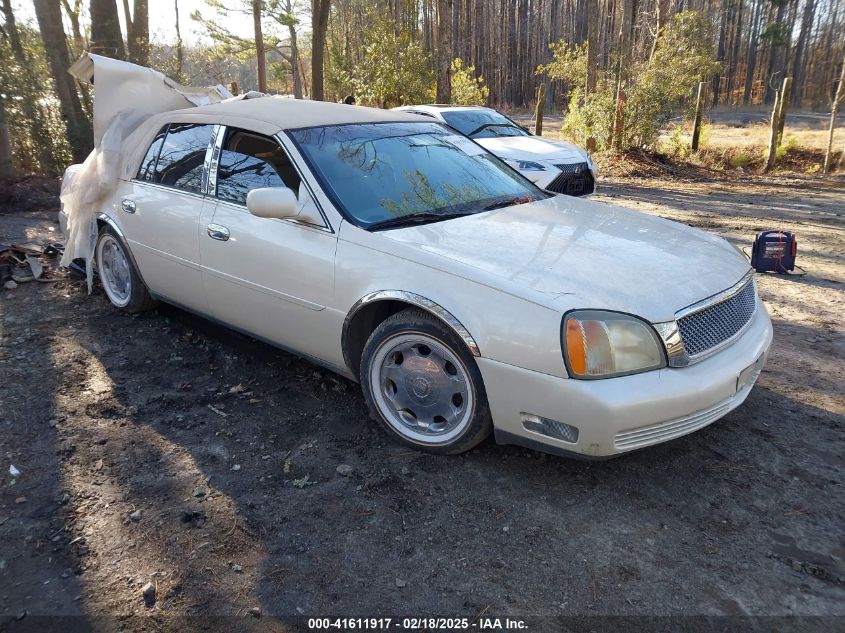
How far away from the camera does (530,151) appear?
9953mm

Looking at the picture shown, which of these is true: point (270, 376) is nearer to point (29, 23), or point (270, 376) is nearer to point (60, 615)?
point (60, 615)

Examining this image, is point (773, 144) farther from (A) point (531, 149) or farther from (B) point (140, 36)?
(B) point (140, 36)

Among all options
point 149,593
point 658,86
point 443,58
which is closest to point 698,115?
point 658,86

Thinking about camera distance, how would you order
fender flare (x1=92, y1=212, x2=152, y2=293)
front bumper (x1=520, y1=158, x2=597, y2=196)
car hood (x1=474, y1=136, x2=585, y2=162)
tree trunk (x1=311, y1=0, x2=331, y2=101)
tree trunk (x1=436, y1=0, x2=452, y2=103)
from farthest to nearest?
1. tree trunk (x1=436, y1=0, x2=452, y2=103)
2. tree trunk (x1=311, y1=0, x2=331, y2=101)
3. car hood (x1=474, y1=136, x2=585, y2=162)
4. front bumper (x1=520, y1=158, x2=597, y2=196)
5. fender flare (x1=92, y1=212, x2=152, y2=293)

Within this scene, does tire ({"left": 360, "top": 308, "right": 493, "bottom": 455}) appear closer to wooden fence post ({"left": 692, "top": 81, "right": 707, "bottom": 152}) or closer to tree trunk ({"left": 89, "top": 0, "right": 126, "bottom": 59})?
tree trunk ({"left": 89, "top": 0, "right": 126, "bottom": 59})

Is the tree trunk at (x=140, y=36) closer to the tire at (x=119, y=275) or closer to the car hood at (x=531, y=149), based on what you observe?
the car hood at (x=531, y=149)

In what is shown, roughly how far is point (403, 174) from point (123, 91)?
309 centimetres

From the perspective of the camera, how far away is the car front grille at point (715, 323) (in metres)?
2.88

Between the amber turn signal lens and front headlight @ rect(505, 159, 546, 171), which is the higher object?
front headlight @ rect(505, 159, 546, 171)

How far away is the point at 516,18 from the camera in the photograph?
1272 inches

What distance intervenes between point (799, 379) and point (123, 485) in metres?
3.87

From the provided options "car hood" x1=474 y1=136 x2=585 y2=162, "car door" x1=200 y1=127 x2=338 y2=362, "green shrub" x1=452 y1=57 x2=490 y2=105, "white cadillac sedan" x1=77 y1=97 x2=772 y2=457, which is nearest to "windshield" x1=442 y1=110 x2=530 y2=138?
"car hood" x1=474 y1=136 x2=585 y2=162

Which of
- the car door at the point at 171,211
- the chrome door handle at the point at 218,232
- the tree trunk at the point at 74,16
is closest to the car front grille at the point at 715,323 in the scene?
the chrome door handle at the point at 218,232

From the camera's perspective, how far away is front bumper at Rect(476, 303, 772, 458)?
2.66 meters
